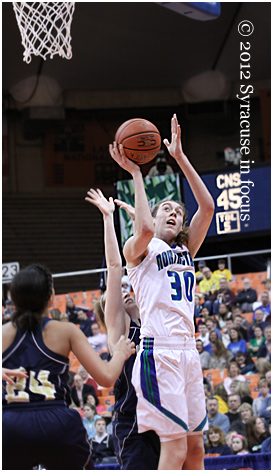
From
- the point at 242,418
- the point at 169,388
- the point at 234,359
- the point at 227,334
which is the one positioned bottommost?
the point at 242,418

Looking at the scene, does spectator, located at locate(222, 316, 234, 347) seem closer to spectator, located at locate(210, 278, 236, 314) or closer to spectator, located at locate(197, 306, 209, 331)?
spectator, located at locate(197, 306, 209, 331)

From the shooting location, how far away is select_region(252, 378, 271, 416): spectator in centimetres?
866

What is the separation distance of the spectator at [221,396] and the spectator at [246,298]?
88.9 inches

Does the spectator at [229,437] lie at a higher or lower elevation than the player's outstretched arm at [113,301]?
lower

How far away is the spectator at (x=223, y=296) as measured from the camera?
10828 millimetres

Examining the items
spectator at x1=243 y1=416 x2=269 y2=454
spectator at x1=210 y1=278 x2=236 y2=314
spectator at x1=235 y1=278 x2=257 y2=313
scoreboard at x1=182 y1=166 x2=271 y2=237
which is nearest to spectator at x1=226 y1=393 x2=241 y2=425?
spectator at x1=243 y1=416 x2=269 y2=454

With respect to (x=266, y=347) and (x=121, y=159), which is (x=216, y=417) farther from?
(x=121, y=159)

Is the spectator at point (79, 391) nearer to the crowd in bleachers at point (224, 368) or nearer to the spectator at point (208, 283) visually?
the crowd in bleachers at point (224, 368)

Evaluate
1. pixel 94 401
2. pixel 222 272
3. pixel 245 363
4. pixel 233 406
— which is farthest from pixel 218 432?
pixel 222 272

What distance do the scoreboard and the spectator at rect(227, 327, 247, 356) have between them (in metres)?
3.29

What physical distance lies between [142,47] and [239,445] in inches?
490

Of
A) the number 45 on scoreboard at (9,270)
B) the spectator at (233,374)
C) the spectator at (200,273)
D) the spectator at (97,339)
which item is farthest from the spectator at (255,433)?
the number 45 on scoreboard at (9,270)

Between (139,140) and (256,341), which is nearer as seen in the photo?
(139,140)

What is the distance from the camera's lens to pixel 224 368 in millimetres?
9633
